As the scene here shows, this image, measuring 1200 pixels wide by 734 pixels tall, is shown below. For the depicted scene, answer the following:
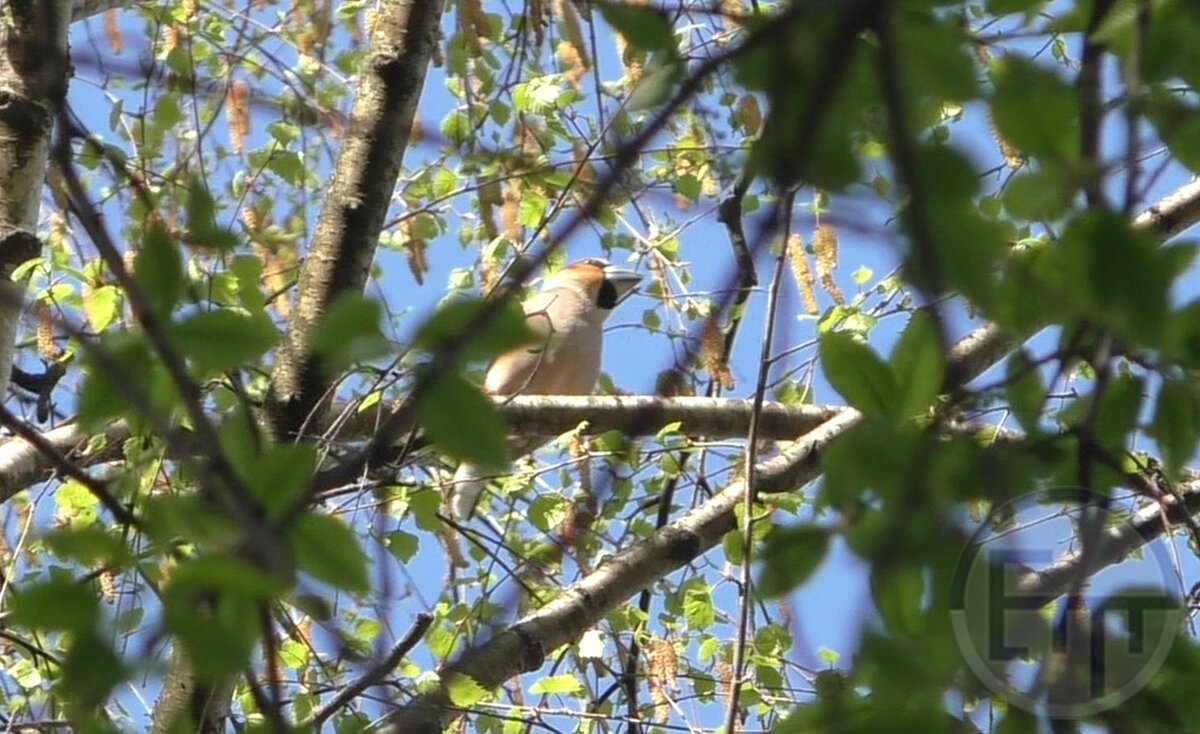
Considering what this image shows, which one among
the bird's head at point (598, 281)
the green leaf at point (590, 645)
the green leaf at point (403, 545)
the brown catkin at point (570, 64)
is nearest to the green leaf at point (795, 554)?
the green leaf at point (403, 545)

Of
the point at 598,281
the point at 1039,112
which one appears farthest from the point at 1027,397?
the point at 598,281

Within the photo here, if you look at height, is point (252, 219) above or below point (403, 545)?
above

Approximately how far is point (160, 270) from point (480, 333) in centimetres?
16

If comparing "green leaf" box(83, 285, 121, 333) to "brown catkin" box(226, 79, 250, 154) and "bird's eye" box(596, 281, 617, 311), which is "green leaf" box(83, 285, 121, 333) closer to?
"brown catkin" box(226, 79, 250, 154)

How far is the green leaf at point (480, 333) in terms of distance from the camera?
2.19 feet

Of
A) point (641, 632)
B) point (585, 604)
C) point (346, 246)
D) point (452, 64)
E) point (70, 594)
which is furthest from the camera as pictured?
point (452, 64)

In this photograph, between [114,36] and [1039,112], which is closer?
[1039,112]

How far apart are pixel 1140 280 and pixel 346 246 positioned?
1.50 meters

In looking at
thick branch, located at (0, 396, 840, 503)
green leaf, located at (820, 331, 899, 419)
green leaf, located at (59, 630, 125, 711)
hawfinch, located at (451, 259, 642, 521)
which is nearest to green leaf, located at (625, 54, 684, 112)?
green leaf, located at (820, 331, 899, 419)

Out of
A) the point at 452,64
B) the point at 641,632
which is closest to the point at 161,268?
the point at 641,632

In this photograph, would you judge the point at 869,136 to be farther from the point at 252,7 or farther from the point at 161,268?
the point at 252,7

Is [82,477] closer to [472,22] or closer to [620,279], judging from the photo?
[472,22]

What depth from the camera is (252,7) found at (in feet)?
12.2

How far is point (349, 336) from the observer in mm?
691
